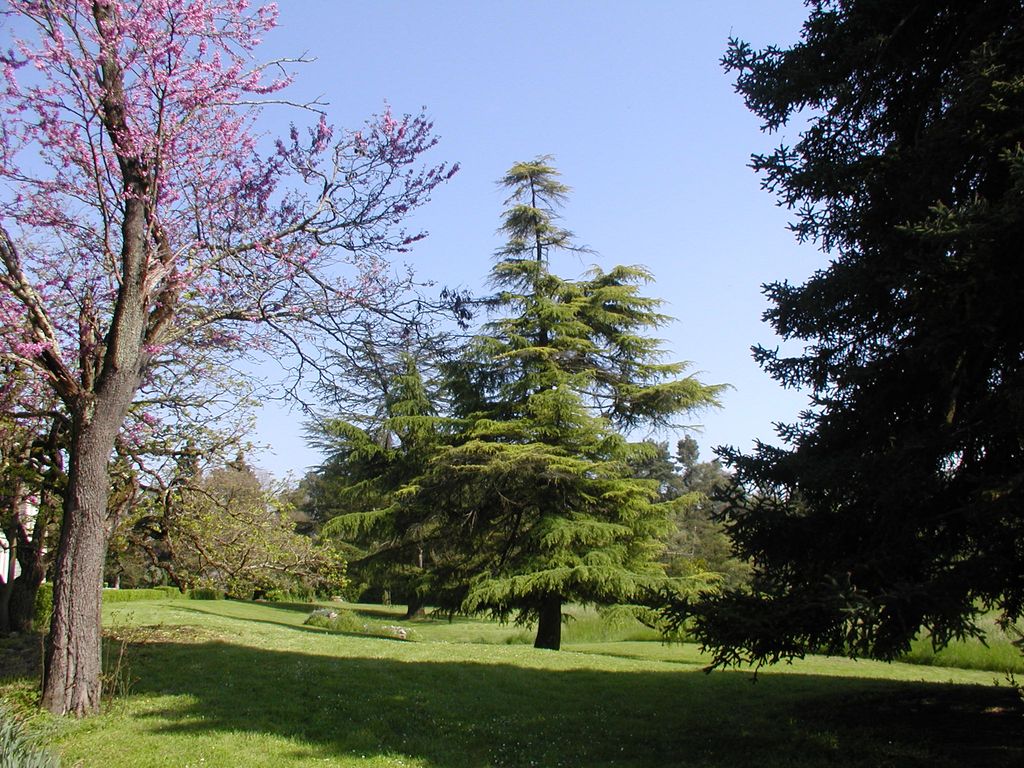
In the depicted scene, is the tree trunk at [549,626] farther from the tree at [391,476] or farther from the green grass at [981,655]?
the green grass at [981,655]

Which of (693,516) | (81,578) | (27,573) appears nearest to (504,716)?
(81,578)

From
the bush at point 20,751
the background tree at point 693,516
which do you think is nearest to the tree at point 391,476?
the background tree at point 693,516

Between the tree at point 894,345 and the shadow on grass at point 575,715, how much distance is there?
1.17 m

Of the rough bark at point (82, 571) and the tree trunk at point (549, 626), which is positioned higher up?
the rough bark at point (82, 571)

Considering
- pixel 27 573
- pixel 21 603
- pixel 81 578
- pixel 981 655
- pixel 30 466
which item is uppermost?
pixel 30 466

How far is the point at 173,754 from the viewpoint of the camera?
6867 millimetres

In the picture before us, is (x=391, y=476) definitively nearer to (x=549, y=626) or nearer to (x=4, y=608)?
(x=549, y=626)

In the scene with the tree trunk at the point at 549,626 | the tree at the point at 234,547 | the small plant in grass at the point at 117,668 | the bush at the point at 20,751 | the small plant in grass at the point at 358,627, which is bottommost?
the small plant in grass at the point at 358,627

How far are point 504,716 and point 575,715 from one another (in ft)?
2.59

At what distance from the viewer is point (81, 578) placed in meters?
8.40

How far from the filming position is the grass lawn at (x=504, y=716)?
22.6 ft

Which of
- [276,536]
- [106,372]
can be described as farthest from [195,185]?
[276,536]

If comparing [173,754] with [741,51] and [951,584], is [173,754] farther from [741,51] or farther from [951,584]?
[741,51]

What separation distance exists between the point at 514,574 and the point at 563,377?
16.2ft
